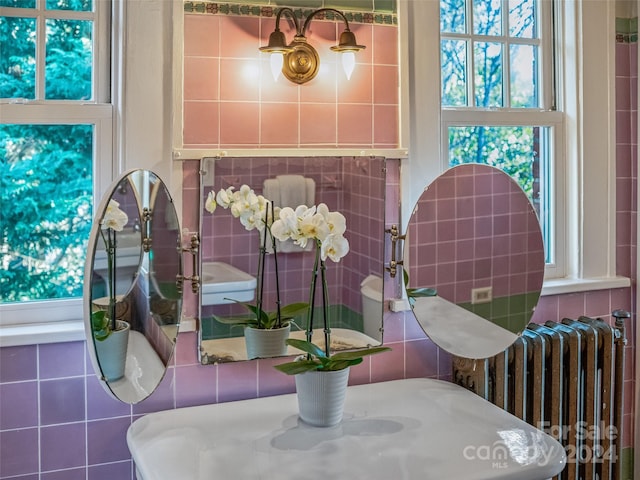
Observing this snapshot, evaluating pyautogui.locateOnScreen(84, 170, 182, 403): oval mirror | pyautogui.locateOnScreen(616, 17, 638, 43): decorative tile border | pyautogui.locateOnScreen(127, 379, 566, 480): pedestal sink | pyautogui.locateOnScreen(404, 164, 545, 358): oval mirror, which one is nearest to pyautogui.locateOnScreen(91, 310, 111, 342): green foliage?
pyautogui.locateOnScreen(84, 170, 182, 403): oval mirror

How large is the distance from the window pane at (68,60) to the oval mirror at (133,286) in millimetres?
395

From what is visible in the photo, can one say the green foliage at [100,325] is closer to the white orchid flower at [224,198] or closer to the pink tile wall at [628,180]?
the white orchid flower at [224,198]

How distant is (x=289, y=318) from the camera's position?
186cm

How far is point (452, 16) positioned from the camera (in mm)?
2189

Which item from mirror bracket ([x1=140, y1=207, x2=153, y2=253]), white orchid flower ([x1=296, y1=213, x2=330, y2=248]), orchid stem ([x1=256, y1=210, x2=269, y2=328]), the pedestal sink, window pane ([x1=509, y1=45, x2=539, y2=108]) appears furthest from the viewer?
window pane ([x1=509, y1=45, x2=539, y2=108])

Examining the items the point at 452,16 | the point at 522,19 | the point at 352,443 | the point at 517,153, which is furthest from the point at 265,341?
the point at 522,19

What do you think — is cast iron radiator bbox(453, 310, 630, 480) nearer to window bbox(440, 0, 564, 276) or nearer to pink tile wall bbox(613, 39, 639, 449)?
pink tile wall bbox(613, 39, 639, 449)

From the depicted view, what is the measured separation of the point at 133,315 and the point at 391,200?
862mm

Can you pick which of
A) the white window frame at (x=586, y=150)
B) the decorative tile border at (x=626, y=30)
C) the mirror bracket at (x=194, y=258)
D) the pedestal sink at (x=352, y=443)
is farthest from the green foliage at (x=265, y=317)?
the decorative tile border at (x=626, y=30)

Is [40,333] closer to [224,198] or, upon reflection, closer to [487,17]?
[224,198]

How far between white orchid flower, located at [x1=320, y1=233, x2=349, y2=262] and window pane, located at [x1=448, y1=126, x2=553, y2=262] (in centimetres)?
61

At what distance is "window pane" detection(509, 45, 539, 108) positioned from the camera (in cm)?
228

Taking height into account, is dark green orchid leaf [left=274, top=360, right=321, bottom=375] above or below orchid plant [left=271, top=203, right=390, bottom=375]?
below

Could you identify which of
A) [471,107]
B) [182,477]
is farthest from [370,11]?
[182,477]
